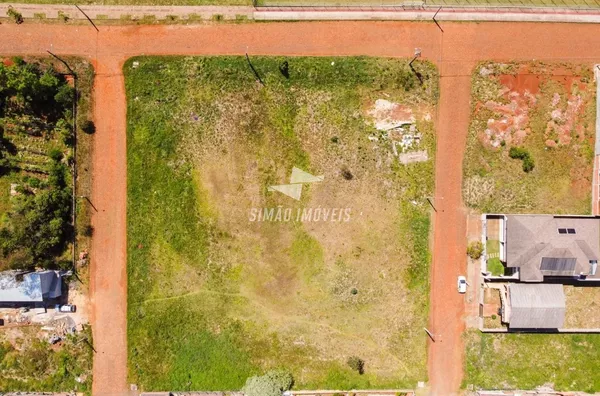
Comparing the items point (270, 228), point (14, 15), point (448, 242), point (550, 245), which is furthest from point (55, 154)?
point (550, 245)

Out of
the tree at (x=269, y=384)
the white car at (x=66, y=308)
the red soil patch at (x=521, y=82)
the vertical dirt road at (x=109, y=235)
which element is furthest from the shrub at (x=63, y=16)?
the red soil patch at (x=521, y=82)

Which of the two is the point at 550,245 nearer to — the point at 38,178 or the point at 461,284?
the point at 461,284

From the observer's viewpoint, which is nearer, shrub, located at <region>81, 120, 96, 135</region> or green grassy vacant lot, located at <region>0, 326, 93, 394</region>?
shrub, located at <region>81, 120, 96, 135</region>

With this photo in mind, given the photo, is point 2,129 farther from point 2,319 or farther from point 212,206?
point 212,206

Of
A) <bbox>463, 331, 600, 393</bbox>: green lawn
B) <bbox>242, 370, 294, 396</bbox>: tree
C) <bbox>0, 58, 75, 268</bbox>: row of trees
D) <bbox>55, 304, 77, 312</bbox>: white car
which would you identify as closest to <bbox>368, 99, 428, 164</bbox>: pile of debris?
<bbox>463, 331, 600, 393</bbox>: green lawn

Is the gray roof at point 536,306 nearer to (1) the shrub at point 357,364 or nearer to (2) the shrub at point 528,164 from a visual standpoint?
(2) the shrub at point 528,164

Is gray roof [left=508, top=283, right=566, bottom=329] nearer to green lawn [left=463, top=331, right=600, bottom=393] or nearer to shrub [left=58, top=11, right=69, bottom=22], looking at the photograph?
green lawn [left=463, top=331, right=600, bottom=393]
